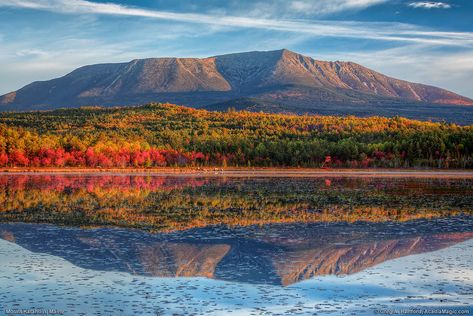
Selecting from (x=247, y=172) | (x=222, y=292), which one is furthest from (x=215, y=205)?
(x=247, y=172)

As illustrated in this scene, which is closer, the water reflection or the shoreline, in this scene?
the water reflection

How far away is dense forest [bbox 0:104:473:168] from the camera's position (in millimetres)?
75062

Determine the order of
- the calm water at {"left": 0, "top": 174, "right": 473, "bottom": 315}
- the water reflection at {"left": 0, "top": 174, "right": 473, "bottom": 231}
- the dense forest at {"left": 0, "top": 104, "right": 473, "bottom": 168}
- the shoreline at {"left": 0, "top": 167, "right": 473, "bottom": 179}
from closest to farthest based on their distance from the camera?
the calm water at {"left": 0, "top": 174, "right": 473, "bottom": 315}
the water reflection at {"left": 0, "top": 174, "right": 473, "bottom": 231}
the shoreline at {"left": 0, "top": 167, "right": 473, "bottom": 179}
the dense forest at {"left": 0, "top": 104, "right": 473, "bottom": 168}

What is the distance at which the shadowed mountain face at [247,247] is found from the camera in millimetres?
16062

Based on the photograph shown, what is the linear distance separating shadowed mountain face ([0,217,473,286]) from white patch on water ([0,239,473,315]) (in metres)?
0.74

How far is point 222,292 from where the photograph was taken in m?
13.8

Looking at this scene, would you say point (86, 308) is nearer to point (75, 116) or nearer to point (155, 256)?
point (155, 256)

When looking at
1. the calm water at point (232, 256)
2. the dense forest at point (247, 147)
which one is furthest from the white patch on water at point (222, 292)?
the dense forest at point (247, 147)

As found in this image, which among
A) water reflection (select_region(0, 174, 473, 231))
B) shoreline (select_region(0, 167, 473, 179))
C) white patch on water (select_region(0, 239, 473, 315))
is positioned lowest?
shoreline (select_region(0, 167, 473, 179))

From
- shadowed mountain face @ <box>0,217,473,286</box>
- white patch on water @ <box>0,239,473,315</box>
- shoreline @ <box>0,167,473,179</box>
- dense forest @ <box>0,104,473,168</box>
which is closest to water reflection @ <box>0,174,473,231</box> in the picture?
shadowed mountain face @ <box>0,217,473,286</box>

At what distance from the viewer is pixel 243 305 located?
41.8 ft

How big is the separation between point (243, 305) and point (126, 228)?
10.5 m

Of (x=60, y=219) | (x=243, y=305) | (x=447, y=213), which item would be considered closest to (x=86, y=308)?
(x=243, y=305)

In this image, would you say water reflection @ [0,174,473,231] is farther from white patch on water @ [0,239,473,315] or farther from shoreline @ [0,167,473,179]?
shoreline @ [0,167,473,179]
